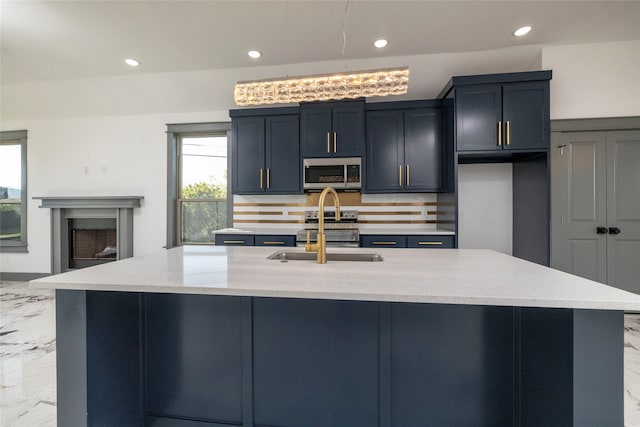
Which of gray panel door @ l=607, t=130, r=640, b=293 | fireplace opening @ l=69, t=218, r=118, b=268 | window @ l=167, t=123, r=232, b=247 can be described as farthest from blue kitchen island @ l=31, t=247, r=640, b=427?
fireplace opening @ l=69, t=218, r=118, b=268

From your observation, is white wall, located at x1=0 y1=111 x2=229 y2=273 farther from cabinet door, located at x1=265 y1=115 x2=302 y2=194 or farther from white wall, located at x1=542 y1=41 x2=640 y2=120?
white wall, located at x1=542 y1=41 x2=640 y2=120

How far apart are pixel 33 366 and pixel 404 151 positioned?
4.05 m

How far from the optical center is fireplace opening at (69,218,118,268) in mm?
4613

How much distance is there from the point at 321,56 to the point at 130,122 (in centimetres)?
316

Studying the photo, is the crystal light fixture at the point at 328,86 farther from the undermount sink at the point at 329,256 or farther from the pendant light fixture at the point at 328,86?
the undermount sink at the point at 329,256

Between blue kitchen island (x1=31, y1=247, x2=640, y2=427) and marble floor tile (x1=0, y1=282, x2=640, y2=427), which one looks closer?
blue kitchen island (x1=31, y1=247, x2=640, y2=427)

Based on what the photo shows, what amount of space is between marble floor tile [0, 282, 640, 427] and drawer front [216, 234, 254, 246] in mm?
1784

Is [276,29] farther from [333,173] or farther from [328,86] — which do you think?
[333,173]

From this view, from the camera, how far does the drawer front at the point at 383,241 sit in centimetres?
336

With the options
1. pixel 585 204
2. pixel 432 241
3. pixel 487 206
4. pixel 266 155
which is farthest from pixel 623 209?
pixel 266 155

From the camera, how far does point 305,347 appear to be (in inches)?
54.7

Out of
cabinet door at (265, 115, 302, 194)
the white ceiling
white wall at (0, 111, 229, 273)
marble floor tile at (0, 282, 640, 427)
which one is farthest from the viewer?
white wall at (0, 111, 229, 273)

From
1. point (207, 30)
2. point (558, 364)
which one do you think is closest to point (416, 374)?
point (558, 364)

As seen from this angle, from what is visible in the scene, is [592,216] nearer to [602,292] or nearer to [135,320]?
[602,292]
